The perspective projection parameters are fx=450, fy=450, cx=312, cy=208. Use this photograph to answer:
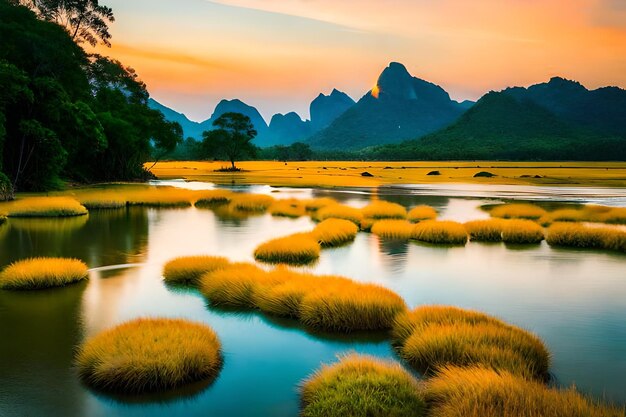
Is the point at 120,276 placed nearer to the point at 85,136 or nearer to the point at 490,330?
the point at 490,330

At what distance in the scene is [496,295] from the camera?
Answer: 14.8 m

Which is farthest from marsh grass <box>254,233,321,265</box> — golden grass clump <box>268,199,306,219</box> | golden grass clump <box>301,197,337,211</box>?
golden grass clump <box>301,197,337,211</box>

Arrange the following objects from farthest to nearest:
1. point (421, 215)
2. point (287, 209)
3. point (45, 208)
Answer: point (287, 209), point (421, 215), point (45, 208)

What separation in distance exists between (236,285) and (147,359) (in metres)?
5.78

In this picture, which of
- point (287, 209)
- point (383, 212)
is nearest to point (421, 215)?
point (383, 212)

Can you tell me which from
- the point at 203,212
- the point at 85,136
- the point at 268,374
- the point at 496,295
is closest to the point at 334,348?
the point at 268,374

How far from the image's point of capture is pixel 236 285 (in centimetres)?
1355

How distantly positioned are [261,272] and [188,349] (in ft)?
21.6

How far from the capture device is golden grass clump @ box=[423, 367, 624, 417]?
5812 mm

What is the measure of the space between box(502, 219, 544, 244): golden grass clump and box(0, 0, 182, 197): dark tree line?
3754cm

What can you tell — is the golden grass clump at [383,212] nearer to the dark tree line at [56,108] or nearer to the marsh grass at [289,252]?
the marsh grass at [289,252]

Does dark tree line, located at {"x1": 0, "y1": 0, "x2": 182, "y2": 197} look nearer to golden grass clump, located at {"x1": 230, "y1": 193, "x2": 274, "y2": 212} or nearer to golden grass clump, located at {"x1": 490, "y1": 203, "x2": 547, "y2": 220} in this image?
golden grass clump, located at {"x1": 230, "y1": 193, "x2": 274, "y2": 212}

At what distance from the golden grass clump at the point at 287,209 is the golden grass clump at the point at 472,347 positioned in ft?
89.9

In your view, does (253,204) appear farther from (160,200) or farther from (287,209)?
(160,200)
